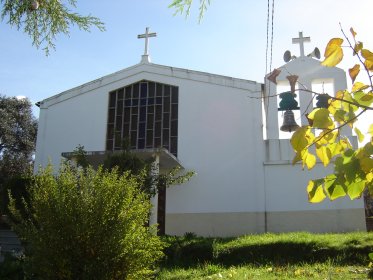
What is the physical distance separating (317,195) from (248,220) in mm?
13572

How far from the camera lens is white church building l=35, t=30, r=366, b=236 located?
14992mm

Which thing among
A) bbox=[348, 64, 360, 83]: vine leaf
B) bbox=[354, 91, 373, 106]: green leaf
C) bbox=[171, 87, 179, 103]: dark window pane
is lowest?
bbox=[354, 91, 373, 106]: green leaf

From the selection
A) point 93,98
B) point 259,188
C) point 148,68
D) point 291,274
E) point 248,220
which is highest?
point 148,68

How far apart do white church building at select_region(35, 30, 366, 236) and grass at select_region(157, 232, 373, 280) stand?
357 centimetres

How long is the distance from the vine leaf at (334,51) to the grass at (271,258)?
589 centimetres

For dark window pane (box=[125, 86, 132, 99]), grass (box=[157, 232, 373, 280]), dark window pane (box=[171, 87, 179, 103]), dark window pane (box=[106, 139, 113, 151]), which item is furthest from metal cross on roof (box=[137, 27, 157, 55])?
grass (box=[157, 232, 373, 280])

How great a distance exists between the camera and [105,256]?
520cm

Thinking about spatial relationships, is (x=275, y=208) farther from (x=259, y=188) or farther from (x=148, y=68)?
(x=148, y=68)

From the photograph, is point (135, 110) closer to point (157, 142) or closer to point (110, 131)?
point (110, 131)

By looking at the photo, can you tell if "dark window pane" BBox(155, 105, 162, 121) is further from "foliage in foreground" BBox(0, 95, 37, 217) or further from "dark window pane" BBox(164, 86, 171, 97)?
"foliage in foreground" BBox(0, 95, 37, 217)

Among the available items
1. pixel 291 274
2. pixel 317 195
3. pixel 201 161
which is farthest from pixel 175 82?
pixel 317 195

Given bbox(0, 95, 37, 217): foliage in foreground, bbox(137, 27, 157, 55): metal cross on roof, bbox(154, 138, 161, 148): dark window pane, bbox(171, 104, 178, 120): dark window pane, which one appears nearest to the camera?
bbox(154, 138, 161, 148): dark window pane

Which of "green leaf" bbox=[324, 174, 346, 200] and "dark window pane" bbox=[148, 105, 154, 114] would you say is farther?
"dark window pane" bbox=[148, 105, 154, 114]

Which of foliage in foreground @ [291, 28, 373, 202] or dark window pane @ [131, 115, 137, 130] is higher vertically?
dark window pane @ [131, 115, 137, 130]
